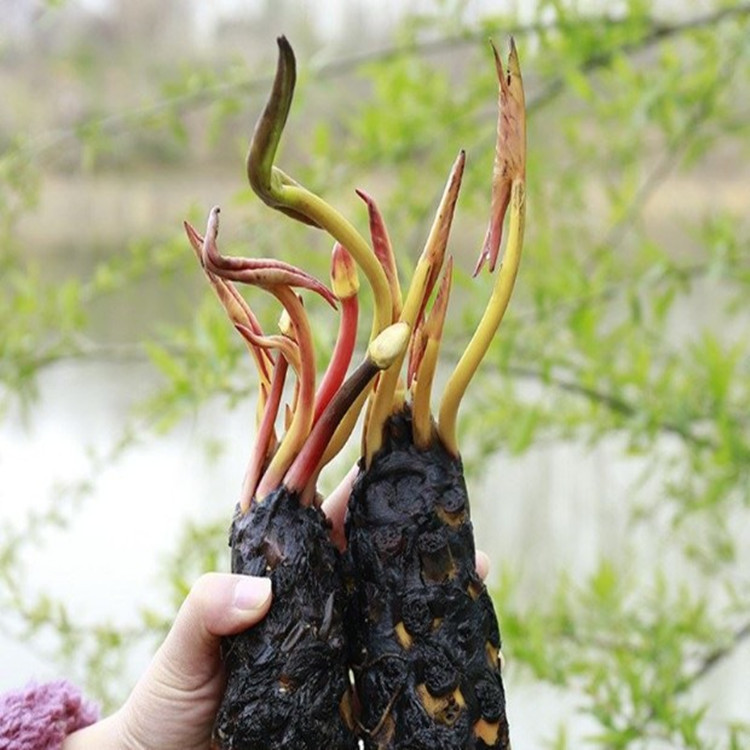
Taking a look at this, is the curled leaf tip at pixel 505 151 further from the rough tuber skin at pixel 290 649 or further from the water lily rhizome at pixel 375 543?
the rough tuber skin at pixel 290 649

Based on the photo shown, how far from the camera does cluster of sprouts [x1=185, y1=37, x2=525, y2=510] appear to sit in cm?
53

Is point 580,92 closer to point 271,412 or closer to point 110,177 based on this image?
point 271,412

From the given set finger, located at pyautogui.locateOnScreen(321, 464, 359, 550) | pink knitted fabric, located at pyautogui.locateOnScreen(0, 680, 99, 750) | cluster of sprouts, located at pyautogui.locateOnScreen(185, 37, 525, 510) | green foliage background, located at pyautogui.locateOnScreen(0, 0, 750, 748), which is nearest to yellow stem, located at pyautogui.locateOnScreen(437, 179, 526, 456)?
cluster of sprouts, located at pyautogui.locateOnScreen(185, 37, 525, 510)

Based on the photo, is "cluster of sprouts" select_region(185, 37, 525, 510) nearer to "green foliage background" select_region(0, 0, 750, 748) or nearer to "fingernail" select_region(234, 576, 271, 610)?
"fingernail" select_region(234, 576, 271, 610)

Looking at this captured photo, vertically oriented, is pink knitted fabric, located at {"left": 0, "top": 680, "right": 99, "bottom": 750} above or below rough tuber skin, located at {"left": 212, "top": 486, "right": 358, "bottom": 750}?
below

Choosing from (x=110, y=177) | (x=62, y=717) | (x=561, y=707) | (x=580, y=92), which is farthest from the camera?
(x=110, y=177)

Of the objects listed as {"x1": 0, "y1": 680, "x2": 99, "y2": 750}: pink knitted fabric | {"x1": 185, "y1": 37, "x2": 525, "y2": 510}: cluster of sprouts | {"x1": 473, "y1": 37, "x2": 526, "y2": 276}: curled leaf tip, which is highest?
{"x1": 473, "y1": 37, "x2": 526, "y2": 276}: curled leaf tip

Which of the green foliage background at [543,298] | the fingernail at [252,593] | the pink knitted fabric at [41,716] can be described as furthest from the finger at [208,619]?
the green foliage background at [543,298]

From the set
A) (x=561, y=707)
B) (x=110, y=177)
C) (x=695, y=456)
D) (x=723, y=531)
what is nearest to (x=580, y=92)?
(x=695, y=456)

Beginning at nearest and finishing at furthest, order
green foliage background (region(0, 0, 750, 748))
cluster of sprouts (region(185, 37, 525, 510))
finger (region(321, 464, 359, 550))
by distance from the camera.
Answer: cluster of sprouts (region(185, 37, 525, 510)) < finger (region(321, 464, 359, 550)) < green foliage background (region(0, 0, 750, 748))

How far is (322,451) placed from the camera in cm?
56

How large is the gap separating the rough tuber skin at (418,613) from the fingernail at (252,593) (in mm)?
49

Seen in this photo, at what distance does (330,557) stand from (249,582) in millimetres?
41

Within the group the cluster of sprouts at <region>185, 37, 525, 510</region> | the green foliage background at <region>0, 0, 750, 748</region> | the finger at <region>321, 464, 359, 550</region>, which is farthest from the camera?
the green foliage background at <region>0, 0, 750, 748</region>
